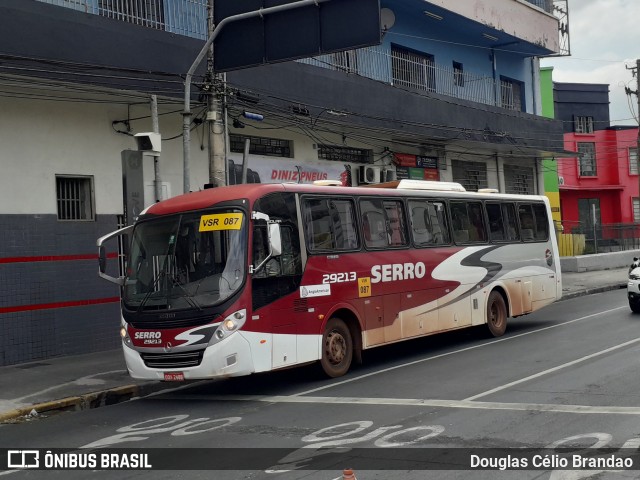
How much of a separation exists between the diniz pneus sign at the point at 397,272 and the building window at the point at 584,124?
43.3 metres

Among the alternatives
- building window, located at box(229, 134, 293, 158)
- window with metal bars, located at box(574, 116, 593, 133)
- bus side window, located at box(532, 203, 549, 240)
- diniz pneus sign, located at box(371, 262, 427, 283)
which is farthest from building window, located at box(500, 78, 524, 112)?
window with metal bars, located at box(574, 116, 593, 133)

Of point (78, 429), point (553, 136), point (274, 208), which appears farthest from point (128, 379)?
point (553, 136)

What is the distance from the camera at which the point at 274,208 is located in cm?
1154

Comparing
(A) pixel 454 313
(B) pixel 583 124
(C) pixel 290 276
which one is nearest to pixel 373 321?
(C) pixel 290 276

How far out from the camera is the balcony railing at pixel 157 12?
1589 cm

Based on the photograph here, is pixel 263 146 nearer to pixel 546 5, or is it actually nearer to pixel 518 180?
pixel 518 180

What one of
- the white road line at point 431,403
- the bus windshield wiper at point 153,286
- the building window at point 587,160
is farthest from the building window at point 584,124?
the bus windshield wiper at point 153,286

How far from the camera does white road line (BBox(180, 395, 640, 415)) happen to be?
884cm

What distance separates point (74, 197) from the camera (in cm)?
1595

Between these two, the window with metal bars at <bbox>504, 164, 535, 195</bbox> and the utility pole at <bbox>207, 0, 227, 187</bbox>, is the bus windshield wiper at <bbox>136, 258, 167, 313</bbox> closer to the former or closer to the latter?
the utility pole at <bbox>207, 0, 227, 187</bbox>

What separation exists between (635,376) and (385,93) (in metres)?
14.0

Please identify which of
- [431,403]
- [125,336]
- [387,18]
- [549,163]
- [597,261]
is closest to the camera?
[431,403]

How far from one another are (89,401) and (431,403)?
5.20m

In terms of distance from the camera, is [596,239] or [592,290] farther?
[596,239]
